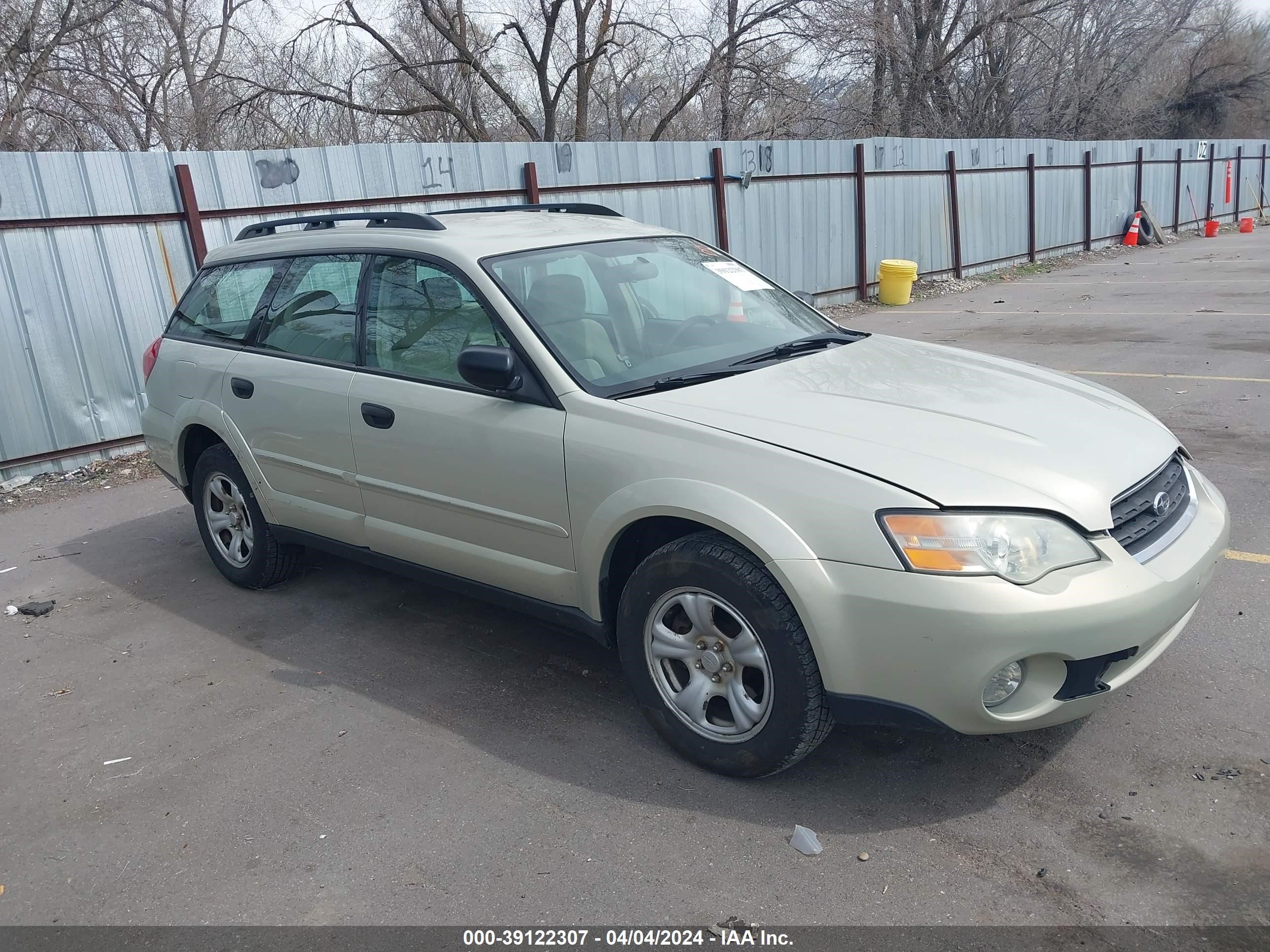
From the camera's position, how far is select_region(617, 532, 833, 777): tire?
291 centimetres

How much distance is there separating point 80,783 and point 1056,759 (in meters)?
3.30

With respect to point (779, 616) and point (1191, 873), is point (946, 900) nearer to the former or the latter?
point (1191, 873)

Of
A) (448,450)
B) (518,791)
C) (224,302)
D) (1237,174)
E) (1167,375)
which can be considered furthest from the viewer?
(1237,174)

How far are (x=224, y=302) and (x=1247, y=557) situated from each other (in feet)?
16.8

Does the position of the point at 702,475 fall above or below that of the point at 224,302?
below

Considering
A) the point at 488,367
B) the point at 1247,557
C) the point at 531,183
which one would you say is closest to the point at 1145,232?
the point at 531,183

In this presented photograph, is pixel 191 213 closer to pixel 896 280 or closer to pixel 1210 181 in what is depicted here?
pixel 896 280

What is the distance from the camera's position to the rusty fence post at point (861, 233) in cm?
1508

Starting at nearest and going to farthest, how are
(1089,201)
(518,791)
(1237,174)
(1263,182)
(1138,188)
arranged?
(518,791), (1089,201), (1138,188), (1237,174), (1263,182)

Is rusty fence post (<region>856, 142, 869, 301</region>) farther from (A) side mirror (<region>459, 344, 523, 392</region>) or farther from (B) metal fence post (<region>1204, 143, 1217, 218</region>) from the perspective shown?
(B) metal fence post (<region>1204, 143, 1217, 218</region>)

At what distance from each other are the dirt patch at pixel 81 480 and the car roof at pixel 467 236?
3.31 m

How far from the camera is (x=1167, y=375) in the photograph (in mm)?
8781

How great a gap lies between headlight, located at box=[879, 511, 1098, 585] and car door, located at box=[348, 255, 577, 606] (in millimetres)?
1221

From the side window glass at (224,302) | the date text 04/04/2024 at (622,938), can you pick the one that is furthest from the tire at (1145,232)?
the date text 04/04/2024 at (622,938)
